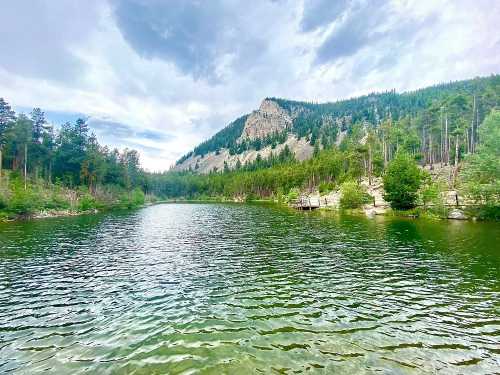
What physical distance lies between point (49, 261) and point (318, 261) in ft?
76.8

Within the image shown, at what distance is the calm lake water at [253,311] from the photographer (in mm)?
9320

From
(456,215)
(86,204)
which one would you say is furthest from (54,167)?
(456,215)

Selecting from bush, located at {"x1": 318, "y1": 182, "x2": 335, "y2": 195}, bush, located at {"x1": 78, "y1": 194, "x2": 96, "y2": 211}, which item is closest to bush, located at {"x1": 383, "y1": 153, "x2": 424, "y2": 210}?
bush, located at {"x1": 318, "y1": 182, "x2": 335, "y2": 195}

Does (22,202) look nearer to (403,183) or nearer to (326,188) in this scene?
(403,183)

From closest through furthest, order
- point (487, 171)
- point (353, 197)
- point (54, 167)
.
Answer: point (487, 171)
point (353, 197)
point (54, 167)

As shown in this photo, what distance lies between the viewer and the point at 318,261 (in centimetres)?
2308

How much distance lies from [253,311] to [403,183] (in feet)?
192

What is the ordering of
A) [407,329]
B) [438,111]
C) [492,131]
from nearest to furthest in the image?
[407,329]
[492,131]
[438,111]

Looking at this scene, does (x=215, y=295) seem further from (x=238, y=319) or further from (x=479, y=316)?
(x=479, y=316)

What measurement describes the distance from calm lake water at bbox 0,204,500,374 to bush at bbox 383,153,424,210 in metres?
35.5

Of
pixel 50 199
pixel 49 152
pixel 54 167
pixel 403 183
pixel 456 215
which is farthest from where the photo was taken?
pixel 54 167

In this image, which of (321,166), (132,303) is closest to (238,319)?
(132,303)

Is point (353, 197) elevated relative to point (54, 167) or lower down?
lower down

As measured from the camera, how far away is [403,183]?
6044 centimetres
